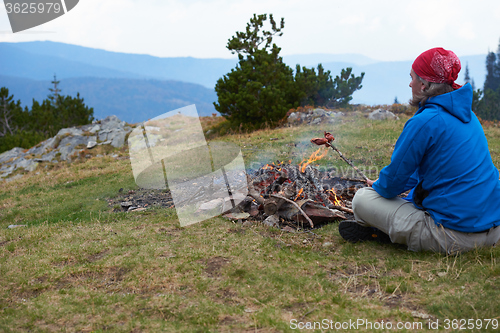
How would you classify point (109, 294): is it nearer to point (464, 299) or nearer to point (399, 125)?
point (464, 299)

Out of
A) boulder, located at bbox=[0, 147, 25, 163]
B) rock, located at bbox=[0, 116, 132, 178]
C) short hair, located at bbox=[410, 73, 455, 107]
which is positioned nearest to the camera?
short hair, located at bbox=[410, 73, 455, 107]

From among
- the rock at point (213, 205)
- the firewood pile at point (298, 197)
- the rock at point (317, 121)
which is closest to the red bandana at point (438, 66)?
the firewood pile at point (298, 197)

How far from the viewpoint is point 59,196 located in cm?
805

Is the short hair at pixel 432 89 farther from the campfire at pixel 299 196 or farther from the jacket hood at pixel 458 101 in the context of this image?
the campfire at pixel 299 196

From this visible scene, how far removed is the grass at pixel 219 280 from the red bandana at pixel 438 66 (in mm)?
1566

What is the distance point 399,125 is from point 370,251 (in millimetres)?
10170

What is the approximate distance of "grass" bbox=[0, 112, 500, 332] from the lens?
2510mm

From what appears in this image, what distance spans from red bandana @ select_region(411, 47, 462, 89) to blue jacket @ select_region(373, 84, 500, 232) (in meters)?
0.15

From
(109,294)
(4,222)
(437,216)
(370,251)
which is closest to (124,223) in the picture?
(109,294)

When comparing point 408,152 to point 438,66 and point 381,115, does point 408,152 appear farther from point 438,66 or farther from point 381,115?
point 381,115

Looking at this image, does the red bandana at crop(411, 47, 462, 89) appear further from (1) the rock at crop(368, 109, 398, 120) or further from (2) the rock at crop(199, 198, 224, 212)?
(1) the rock at crop(368, 109, 398, 120)

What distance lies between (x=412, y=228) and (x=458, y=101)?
1.17 metres

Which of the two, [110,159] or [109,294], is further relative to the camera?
[110,159]

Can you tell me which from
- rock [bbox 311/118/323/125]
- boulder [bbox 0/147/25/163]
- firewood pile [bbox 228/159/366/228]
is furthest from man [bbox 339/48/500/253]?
boulder [bbox 0/147/25/163]
